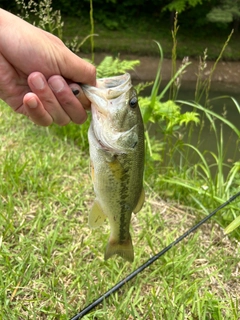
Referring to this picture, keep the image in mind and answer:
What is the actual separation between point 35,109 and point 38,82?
0.12 meters

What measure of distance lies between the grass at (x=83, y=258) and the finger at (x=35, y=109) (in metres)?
0.83

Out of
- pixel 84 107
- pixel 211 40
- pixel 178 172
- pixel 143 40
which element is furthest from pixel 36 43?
pixel 211 40

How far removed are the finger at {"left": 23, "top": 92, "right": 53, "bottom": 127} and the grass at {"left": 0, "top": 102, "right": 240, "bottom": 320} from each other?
2.72 ft

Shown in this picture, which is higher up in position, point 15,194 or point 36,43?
point 36,43

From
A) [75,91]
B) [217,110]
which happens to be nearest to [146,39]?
[217,110]

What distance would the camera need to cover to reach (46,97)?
5.30 feet

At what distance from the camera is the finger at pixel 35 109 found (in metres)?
1.51

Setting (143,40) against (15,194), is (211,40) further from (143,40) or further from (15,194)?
(15,194)

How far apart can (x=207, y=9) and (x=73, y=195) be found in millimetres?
14937

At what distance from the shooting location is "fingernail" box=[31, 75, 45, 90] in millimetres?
1536

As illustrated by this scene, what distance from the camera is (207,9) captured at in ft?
50.5

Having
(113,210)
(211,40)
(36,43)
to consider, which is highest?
(36,43)

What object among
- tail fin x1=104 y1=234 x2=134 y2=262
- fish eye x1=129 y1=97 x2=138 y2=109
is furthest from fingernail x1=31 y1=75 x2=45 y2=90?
tail fin x1=104 y1=234 x2=134 y2=262

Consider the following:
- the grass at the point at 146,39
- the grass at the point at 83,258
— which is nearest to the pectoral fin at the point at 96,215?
the grass at the point at 83,258
